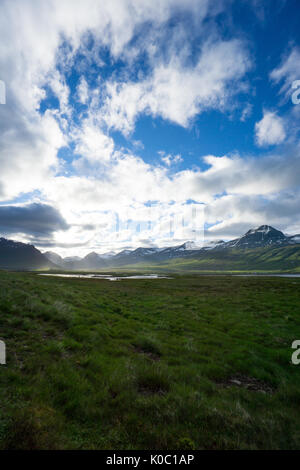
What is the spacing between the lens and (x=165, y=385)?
684 cm

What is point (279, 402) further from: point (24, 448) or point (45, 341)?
point (45, 341)

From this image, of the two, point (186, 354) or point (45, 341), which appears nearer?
point (45, 341)

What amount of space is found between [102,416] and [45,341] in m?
5.47

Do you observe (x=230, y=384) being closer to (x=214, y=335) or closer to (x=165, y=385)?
(x=165, y=385)

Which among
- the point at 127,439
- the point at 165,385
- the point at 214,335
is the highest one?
the point at 127,439

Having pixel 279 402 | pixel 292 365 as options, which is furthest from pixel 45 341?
pixel 292 365

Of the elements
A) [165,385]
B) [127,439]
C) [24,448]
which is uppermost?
[24,448]

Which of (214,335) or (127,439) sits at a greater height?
(127,439)

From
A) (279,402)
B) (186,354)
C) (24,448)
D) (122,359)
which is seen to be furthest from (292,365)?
(24,448)
